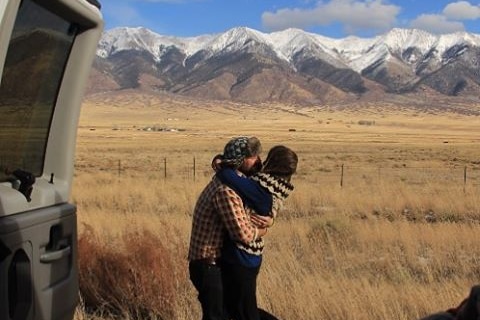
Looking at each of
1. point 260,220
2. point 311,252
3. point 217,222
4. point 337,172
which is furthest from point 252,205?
point 337,172

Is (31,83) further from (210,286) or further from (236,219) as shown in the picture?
(210,286)

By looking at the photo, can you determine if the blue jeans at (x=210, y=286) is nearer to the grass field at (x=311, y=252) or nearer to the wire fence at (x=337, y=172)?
the grass field at (x=311, y=252)

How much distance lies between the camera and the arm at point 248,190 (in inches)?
158

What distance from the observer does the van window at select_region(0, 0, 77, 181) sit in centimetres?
255

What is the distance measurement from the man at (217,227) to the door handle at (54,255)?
3.88 feet

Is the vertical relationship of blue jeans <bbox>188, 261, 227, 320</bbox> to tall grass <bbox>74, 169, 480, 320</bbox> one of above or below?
above

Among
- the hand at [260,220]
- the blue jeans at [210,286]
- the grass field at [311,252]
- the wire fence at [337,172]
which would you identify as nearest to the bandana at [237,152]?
the hand at [260,220]

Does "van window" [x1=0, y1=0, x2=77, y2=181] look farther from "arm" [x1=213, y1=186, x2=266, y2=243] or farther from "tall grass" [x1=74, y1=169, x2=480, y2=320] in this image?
"tall grass" [x1=74, y1=169, x2=480, y2=320]

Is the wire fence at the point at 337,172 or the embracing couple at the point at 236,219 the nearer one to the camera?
the embracing couple at the point at 236,219

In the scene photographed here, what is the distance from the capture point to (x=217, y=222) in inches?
163

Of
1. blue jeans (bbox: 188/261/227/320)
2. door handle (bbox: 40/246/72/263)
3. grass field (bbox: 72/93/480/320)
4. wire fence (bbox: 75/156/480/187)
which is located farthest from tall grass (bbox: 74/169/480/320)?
wire fence (bbox: 75/156/480/187)

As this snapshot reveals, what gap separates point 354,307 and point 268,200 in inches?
80.0

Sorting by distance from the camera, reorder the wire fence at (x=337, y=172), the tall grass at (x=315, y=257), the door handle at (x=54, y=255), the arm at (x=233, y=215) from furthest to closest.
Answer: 1. the wire fence at (x=337, y=172)
2. the tall grass at (x=315, y=257)
3. the arm at (x=233, y=215)
4. the door handle at (x=54, y=255)

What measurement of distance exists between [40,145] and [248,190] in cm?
136
